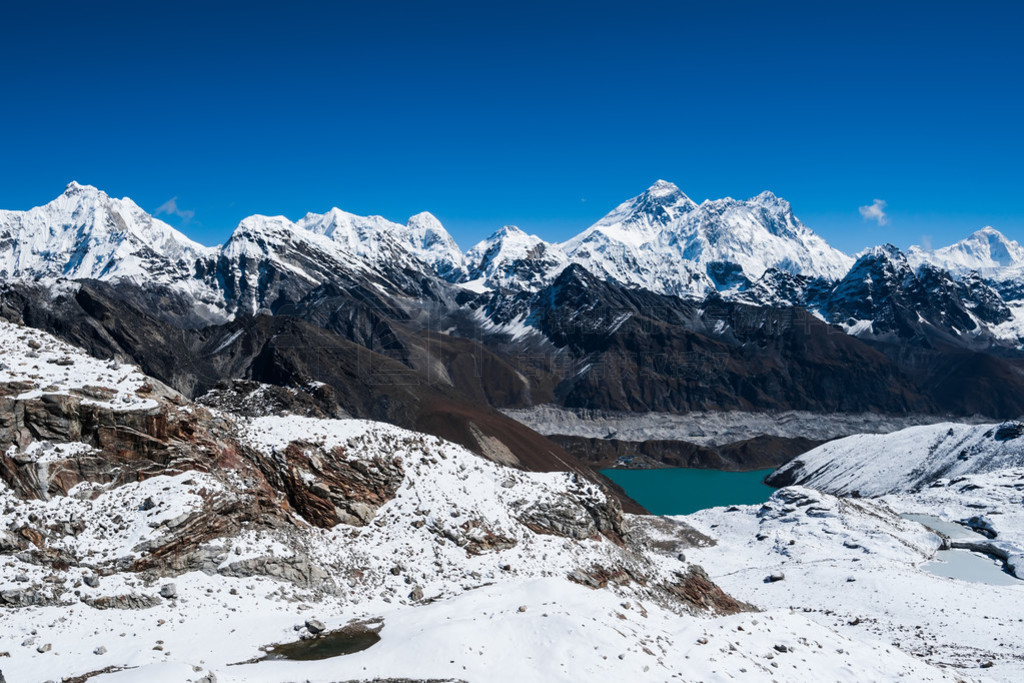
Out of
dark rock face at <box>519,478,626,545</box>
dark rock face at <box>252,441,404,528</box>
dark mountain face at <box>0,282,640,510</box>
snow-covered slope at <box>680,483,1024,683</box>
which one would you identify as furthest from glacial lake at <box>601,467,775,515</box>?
dark rock face at <box>252,441,404,528</box>

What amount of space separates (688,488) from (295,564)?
122956 mm

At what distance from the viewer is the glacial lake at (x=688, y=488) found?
405ft

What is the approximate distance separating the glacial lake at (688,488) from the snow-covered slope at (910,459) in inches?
377

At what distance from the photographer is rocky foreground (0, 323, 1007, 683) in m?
20.5

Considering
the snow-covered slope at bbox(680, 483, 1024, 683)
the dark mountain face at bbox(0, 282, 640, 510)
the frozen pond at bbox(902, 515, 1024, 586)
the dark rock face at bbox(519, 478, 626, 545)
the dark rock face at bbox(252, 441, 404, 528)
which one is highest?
the dark mountain face at bbox(0, 282, 640, 510)

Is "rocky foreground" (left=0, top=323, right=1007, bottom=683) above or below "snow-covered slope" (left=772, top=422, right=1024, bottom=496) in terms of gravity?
above

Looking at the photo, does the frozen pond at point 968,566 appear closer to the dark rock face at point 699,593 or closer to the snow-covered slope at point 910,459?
the dark rock face at point 699,593

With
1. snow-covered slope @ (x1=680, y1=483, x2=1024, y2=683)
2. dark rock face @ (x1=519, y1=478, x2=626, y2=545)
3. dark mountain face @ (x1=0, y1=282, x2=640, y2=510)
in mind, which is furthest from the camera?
dark mountain face @ (x1=0, y1=282, x2=640, y2=510)

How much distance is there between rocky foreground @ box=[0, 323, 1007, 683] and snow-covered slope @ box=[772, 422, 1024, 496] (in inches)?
3354

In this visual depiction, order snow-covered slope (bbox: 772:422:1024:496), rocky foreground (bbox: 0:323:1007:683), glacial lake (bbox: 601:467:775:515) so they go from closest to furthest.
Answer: rocky foreground (bbox: 0:323:1007:683), snow-covered slope (bbox: 772:422:1024:496), glacial lake (bbox: 601:467:775:515)

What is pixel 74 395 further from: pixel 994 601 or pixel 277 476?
pixel 994 601

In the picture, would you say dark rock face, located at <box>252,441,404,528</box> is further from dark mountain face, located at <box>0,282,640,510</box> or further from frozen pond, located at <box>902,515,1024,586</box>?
dark mountain face, located at <box>0,282,640,510</box>

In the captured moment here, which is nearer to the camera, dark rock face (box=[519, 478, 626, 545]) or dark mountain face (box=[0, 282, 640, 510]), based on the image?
dark rock face (box=[519, 478, 626, 545])

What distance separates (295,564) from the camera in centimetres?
2695
